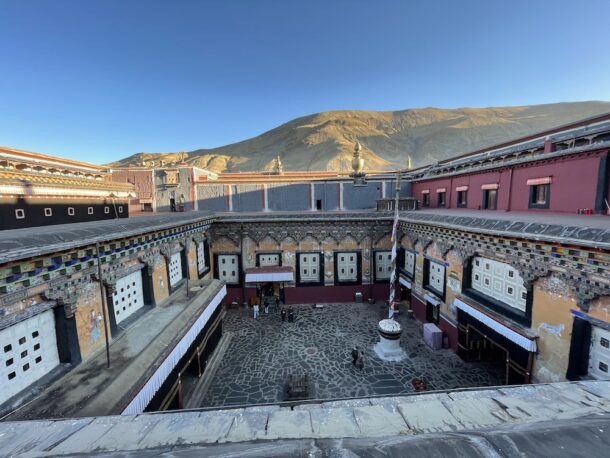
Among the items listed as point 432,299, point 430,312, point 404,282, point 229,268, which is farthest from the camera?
point 229,268

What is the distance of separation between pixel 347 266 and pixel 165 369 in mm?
12656

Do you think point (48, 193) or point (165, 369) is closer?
point (165, 369)

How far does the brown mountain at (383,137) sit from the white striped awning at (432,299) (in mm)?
61647

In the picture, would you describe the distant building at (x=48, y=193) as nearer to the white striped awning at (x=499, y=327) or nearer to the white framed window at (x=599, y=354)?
the white striped awning at (x=499, y=327)

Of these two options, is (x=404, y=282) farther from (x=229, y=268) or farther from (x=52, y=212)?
(x=52, y=212)

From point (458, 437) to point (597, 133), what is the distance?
43.0 feet

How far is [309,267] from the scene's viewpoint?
1773 centimetres

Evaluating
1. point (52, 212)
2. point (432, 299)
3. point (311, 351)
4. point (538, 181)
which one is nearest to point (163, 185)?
point (52, 212)

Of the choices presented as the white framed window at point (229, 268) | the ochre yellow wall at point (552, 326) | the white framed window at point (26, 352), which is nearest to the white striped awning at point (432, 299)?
→ the ochre yellow wall at point (552, 326)

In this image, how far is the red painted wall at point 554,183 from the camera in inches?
382

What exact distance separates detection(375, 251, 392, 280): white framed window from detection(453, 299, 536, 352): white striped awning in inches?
265

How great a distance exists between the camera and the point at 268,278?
16.5 metres

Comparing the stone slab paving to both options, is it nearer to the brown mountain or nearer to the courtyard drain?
the courtyard drain

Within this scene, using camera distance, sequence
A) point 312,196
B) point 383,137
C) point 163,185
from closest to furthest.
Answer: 1. point 312,196
2. point 163,185
3. point 383,137
